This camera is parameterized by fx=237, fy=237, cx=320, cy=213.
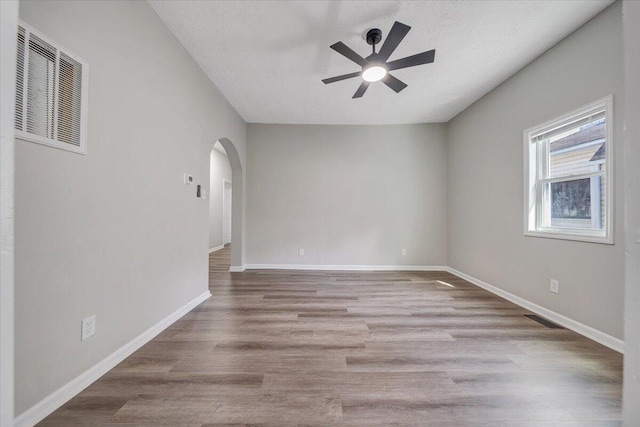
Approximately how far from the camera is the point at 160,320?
2.11 metres

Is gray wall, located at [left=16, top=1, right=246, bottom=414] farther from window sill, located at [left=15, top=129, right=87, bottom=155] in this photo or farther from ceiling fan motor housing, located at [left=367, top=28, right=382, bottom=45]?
ceiling fan motor housing, located at [left=367, top=28, right=382, bottom=45]

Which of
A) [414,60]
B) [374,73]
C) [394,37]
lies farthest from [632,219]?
[374,73]

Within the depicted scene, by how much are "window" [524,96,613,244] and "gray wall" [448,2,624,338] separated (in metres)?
0.08

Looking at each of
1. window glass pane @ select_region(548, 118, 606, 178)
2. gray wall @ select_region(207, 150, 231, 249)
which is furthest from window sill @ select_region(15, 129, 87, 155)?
gray wall @ select_region(207, 150, 231, 249)

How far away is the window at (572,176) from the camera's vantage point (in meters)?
2.01

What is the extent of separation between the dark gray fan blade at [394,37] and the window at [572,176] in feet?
5.81

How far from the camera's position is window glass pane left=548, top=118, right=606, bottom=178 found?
2086 mm

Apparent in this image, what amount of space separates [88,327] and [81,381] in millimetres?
299

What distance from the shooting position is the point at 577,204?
230cm

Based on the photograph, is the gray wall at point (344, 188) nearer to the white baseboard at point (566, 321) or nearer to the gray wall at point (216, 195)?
the white baseboard at point (566, 321)

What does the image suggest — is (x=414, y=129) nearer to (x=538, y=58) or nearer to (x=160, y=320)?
(x=538, y=58)

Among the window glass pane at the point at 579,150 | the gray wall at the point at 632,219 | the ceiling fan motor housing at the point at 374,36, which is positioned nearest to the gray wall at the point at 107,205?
the ceiling fan motor housing at the point at 374,36

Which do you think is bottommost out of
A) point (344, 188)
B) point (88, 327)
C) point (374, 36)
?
point (88, 327)

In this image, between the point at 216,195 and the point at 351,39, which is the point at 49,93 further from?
the point at 216,195
